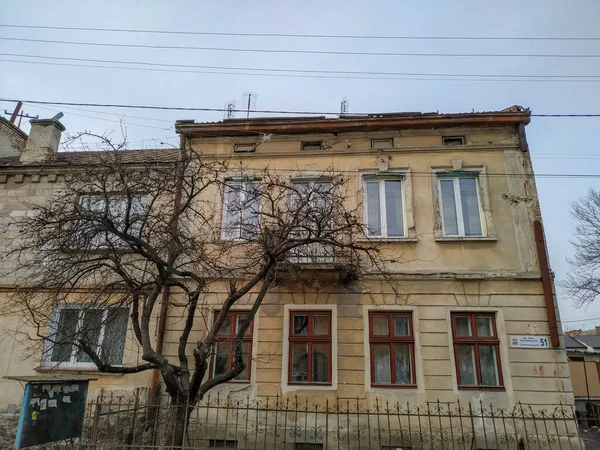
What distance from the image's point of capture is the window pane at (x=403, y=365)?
933cm

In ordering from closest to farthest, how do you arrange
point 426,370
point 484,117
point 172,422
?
point 172,422, point 426,370, point 484,117

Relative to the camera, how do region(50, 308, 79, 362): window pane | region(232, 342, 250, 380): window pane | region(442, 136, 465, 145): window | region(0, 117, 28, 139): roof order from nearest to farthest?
region(232, 342, 250, 380): window pane
region(50, 308, 79, 362): window pane
region(442, 136, 465, 145): window
region(0, 117, 28, 139): roof

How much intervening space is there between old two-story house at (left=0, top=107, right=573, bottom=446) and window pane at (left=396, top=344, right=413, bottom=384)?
0.03 m

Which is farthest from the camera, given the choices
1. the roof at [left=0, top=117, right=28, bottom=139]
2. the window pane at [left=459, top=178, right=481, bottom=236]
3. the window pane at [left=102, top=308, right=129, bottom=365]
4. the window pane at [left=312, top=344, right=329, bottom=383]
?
the roof at [left=0, top=117, right=28, bottom=139]

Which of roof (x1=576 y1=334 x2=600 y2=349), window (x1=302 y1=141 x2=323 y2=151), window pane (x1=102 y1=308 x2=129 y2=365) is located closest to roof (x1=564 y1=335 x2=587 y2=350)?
roof (x1=576 y1=334 x2=600 y2=349)

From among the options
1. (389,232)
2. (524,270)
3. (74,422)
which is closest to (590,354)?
(524,270)

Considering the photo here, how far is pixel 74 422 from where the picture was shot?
6.88 m

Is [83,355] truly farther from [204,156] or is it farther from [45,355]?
[204,156]

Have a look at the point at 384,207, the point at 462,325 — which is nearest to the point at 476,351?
the point at 462,325

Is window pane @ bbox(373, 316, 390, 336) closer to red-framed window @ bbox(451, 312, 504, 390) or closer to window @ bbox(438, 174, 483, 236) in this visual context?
red-framed window @ bbox(451, 312, 504, 390)

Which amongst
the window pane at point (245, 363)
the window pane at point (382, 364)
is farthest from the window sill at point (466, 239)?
the window pane at point (245, 363)

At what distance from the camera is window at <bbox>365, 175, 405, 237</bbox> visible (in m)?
10.5

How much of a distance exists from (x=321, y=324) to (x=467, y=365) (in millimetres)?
3384

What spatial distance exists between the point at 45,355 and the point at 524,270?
38.3 feet
